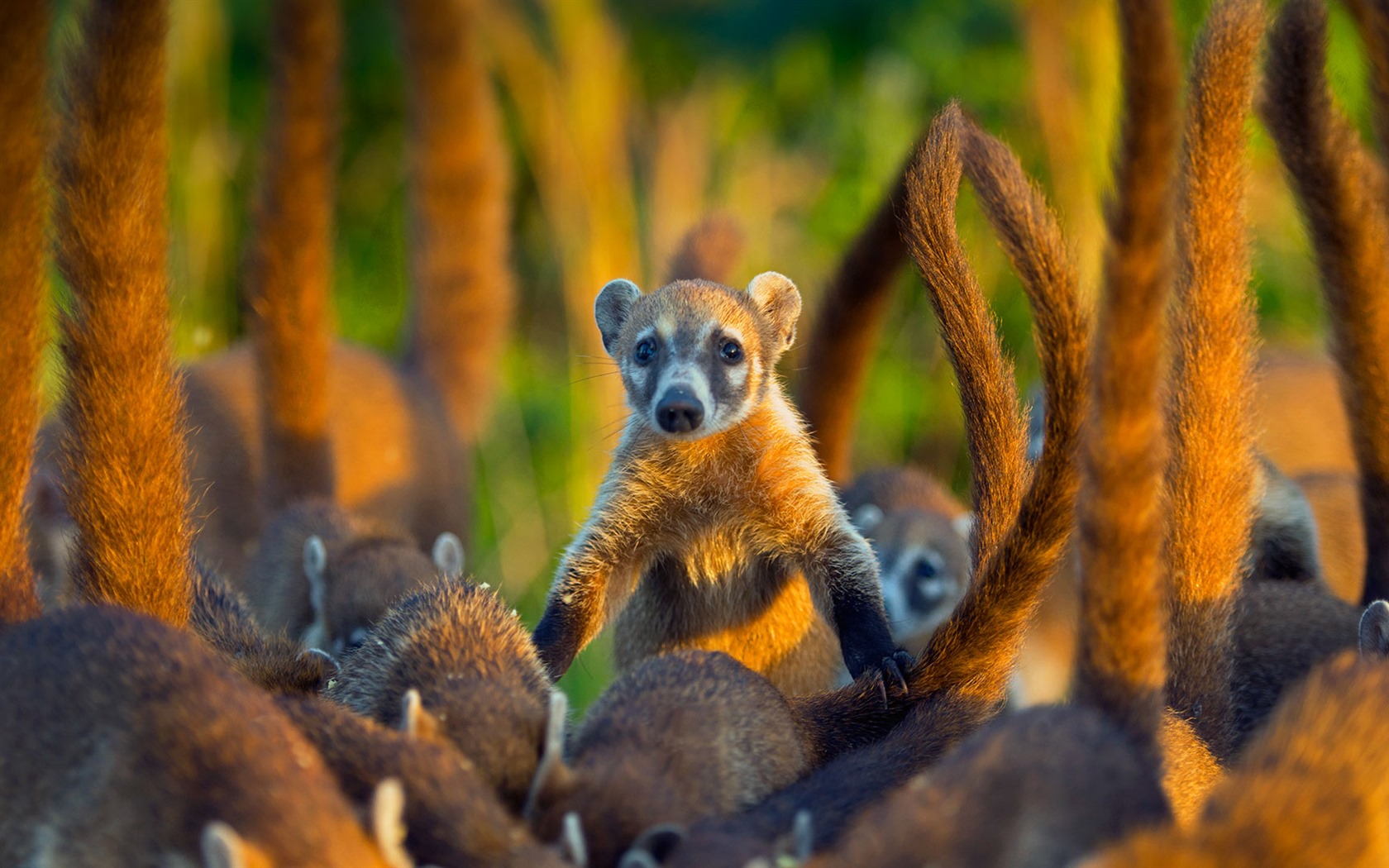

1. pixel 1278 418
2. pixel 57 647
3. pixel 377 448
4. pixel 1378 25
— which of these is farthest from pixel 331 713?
pixel 1278 418

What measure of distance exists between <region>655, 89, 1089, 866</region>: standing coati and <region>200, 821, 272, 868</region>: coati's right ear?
1.86ft

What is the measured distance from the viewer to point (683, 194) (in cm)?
1034

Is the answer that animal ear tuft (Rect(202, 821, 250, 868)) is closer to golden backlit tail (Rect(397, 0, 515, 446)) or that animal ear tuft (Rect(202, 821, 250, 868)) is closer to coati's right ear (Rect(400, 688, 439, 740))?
coati's right ear (Rect(400, 688, 439, 740))

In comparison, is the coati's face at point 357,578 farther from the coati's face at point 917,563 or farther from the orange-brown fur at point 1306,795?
the orange-brown fur at point 1306,795

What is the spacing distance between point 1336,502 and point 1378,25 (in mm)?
2107

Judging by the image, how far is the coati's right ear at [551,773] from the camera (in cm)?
210

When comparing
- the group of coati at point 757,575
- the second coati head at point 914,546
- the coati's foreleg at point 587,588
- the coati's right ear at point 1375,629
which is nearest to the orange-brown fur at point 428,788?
the group of coati at point 757,575

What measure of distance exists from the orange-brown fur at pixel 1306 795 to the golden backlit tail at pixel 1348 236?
1398 millimetres

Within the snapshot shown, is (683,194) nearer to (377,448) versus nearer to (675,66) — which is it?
(675,66)

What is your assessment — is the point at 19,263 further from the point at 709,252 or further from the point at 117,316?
the point at 709,252

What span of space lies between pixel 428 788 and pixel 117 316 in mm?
1160

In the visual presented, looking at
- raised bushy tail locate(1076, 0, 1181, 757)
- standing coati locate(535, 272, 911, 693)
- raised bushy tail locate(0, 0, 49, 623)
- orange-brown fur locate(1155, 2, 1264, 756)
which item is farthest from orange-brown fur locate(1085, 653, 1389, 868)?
raised bushy tail locate(0, 0, 49, 623)

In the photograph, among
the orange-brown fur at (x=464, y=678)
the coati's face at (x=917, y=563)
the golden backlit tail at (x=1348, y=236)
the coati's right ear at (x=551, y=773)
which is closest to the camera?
the coati's right ear at (x=551, y=773)

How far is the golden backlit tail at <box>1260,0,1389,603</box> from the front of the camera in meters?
3.07
